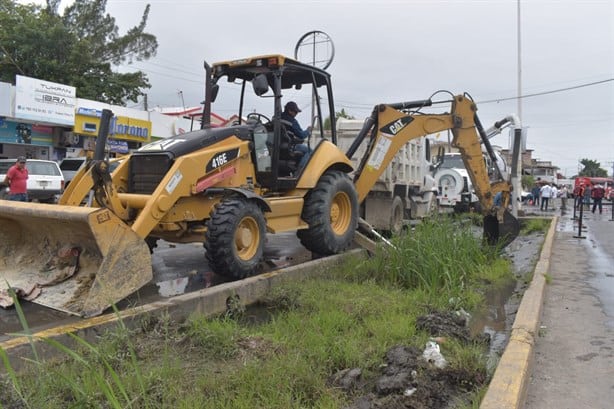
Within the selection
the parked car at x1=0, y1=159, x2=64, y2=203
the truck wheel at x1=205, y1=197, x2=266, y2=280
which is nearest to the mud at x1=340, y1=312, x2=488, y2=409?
the truck wheel at x1=205, y1=197, x2=266, y2=280

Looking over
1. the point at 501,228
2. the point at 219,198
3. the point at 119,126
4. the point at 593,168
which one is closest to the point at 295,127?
the point at 219,198

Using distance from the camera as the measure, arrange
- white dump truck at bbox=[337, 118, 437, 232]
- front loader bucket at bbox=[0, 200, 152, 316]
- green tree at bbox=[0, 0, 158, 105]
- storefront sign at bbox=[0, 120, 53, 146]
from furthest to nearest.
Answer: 1. green tree at bbox=[0, 0, 158, 105]
2. storefront sign at bbox=[0, 120, 53, 146]
3. white dump truck at bbox=[337, 118, 437, 232]
4. front loader bucket at bbox=[0, 200, 152, 316]

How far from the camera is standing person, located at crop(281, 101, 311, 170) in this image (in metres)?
7.62

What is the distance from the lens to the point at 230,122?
25.5ft

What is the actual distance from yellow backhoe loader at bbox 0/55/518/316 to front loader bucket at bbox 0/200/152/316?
0.04 feet

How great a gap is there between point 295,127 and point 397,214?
502 centimetres

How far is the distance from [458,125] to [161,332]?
21.2ft

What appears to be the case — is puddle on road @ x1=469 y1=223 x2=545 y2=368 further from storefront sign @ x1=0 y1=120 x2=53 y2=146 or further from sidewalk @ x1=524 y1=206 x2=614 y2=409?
storefront sign @ x1=0 y1=120 x2=53 y2=146

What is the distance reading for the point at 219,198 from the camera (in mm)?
6516

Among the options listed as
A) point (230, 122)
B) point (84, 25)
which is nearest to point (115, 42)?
point (84, 25)

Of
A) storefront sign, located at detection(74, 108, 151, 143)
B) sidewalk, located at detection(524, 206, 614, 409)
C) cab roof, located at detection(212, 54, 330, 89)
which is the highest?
storefront sign, located at detection(74, 108, 151, 143)

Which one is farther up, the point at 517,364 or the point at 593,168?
the point at 593,168

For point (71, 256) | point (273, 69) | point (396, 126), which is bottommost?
point (71, 256)

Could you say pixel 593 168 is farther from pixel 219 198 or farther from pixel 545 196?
pixel 219 198
